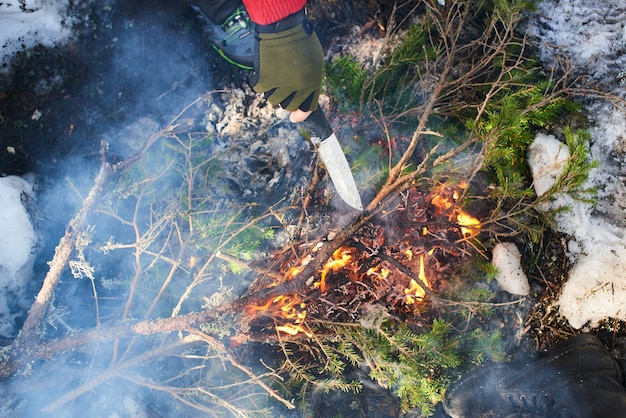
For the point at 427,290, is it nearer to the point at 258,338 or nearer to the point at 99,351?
the point at 258,338

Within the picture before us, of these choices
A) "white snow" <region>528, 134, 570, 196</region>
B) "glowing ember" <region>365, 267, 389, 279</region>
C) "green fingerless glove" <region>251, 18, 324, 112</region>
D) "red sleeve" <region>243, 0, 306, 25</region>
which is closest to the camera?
"red sleeve" <region>243, 0, 306, 25</region>

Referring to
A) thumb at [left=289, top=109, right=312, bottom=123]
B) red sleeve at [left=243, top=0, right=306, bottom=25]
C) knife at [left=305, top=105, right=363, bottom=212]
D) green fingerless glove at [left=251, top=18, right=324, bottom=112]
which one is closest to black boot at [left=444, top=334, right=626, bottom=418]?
knife at [left=305, top=105, right=363, bottom=212]

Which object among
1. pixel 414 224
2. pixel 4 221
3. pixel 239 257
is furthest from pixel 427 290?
pixel 4 221

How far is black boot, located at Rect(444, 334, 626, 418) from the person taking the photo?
2945mm

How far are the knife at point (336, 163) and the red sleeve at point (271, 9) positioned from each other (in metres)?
0.74

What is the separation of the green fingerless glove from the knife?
362 millimetres

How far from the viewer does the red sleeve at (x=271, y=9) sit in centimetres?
237

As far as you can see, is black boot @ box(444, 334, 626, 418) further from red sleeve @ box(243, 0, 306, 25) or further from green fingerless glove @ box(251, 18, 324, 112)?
red sleeve @ box(243, 0, 306, 25)

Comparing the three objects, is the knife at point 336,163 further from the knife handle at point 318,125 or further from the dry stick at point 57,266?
the dry stick at point 57,266

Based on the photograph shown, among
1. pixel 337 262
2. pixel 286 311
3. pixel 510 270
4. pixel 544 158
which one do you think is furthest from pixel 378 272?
pixel 544 158

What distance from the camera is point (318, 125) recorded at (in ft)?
9.62

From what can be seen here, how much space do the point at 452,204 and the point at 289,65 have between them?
1.56 metres

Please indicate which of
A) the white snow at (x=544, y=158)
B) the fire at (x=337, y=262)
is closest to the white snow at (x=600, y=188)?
the white snow at (x=544, y=158)

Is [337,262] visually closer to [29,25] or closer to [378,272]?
[378,272]
